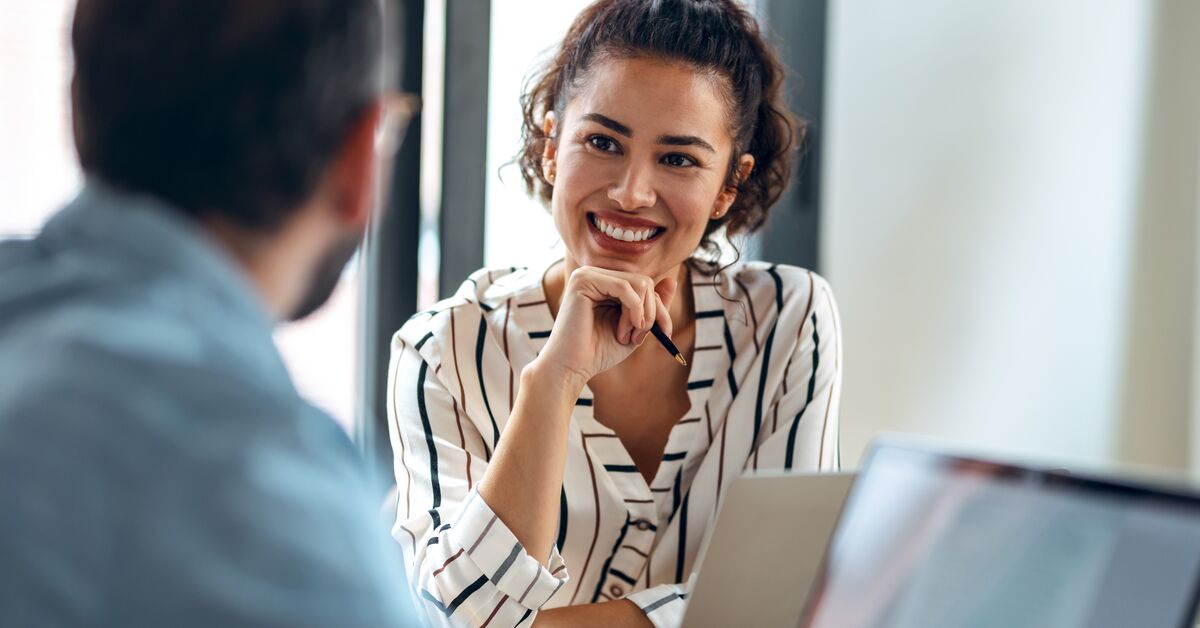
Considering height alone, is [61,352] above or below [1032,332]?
above

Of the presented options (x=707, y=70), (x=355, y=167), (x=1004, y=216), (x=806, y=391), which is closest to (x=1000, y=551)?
(x=355, y=167)

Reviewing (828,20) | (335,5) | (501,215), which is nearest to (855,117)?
(828,20)

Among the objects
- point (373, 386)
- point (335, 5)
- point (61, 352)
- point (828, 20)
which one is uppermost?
point (828, 20)

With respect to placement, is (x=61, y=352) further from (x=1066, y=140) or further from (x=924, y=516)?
(x=1066, y=140)

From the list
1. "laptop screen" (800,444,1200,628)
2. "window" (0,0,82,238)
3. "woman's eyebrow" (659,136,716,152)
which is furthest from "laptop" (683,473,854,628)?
"window" (0,0,82,238)

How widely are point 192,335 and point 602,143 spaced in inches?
38.5

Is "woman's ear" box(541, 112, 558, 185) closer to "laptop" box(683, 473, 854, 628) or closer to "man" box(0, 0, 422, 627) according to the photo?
"laptop" box(683, 473, 854, 628)

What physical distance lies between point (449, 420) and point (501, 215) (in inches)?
32.5

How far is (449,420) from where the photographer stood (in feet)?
4.46

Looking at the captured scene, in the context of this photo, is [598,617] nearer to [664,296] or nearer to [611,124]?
[664,296]

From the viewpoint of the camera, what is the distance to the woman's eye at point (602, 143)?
56.4 inches

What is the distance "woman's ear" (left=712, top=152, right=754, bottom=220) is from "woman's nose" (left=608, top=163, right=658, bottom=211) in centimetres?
17

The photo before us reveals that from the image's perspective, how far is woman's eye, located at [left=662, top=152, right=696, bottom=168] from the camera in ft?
4.73

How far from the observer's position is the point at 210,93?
0.54 meters
